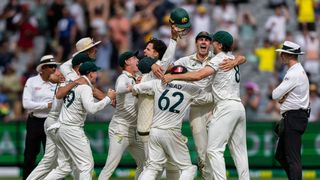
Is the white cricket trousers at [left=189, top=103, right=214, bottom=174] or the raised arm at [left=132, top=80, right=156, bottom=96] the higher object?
the raised arm at [left=132, top=80, right=156, bottom=96]

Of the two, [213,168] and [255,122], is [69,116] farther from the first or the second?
[255,122]

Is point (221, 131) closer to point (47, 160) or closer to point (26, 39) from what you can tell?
point (47, 160)

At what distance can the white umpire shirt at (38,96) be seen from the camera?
1853 centimetres

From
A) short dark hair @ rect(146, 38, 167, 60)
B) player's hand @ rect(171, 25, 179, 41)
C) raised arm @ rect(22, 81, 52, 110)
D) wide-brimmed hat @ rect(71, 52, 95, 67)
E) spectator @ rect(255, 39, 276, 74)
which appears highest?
player's hand @ rect(171, 25, 179, 41)

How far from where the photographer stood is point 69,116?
16.7 meters

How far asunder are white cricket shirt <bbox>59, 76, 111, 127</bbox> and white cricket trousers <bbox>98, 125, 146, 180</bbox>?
0.77 metres

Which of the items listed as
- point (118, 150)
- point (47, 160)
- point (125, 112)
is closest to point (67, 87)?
point (125, 112)

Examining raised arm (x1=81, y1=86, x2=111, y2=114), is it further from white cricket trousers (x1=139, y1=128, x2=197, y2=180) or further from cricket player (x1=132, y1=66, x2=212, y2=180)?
white cricket trousers (x1=139, y1=128, x2=197, y2=180)

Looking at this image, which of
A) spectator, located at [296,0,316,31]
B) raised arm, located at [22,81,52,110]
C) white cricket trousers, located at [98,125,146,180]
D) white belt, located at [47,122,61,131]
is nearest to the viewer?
white belt, located at [47,122,61,131]

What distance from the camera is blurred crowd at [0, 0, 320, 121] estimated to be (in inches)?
1044

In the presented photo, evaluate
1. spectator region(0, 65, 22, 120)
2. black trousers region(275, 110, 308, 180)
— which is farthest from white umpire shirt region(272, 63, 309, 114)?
spectator region(0, 65, 22, 120)

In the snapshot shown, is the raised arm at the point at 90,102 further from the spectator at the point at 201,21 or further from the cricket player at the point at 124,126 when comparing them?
the spectator at the point at 201,21

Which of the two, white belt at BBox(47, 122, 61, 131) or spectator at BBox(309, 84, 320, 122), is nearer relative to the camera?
white belt at BBox(47, 122, 61, 131)

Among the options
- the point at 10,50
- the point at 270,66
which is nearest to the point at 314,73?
the point at 270,66
